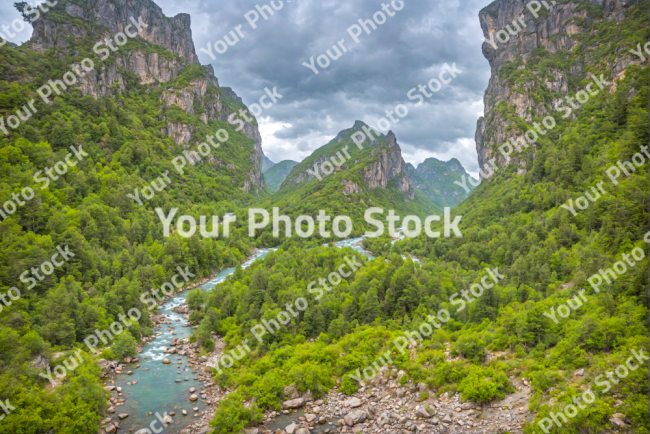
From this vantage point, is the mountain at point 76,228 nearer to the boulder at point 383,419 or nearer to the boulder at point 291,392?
the boulder at point 291,392

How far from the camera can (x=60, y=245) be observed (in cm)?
5325

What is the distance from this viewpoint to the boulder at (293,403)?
31.2m

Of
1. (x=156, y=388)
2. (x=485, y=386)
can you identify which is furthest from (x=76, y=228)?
(x=485, y=386)

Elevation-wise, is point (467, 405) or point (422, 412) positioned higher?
point (422, 412)

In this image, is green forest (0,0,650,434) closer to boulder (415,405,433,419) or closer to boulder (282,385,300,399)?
boulder (282,385,300,399)

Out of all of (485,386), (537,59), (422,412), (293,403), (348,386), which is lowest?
(485,386)

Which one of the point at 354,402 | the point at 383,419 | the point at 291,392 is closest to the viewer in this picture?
the point at 383,419

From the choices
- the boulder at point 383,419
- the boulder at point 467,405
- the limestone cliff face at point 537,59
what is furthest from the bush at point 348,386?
the limestone cliff face at point 537,59

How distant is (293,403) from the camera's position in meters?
31.3

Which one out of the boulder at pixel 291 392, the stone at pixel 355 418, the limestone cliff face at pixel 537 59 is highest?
the limestone cliff face at pixel 537 59

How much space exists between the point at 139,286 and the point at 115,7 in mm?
219318

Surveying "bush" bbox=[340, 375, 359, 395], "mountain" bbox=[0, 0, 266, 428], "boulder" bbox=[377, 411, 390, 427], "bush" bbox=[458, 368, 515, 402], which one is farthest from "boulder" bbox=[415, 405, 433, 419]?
"mountain" bbox=[0, 0, 266, 428]

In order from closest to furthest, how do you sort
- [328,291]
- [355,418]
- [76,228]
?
[355,418], [328,291], [76,228]

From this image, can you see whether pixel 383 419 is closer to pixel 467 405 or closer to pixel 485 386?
pixel 467 405
